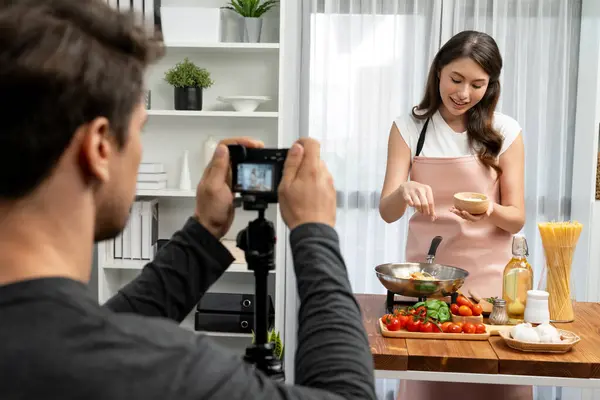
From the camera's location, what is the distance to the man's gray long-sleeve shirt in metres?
0.60

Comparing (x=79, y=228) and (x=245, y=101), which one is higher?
(x=245, y=101)

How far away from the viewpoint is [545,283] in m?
2.09

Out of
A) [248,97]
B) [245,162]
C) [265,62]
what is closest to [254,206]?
[245,162]

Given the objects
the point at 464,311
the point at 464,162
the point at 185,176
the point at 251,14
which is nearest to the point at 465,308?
the point at 464,311


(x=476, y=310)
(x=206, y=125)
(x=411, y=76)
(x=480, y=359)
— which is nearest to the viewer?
(x=480, y=359)

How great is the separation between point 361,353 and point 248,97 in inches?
108

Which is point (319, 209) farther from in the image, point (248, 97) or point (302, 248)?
point (248, 97)

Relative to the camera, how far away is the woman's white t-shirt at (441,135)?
2461 millimetres

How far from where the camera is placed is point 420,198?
216 centimetres

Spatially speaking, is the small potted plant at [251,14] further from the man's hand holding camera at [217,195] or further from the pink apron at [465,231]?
the man's hand holding camera at [217,195]

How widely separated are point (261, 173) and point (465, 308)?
1.23m

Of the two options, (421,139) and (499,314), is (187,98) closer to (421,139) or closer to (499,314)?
(421,139)

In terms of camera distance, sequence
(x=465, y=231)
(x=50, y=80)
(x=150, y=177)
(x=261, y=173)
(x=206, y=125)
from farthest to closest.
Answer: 1. (x=206, y=125)
2. (x=150, y=177)
3. (x=465, y=231)
4. (x=261, y=173)
5. (x=50, y=80)

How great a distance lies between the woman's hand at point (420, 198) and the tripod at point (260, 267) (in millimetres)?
1292
